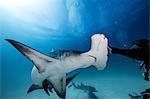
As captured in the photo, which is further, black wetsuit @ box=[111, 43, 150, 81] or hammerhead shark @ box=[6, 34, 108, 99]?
black wetsuit @ box=[111, 43, 150, 81]

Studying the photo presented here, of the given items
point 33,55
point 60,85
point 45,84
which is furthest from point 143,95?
point 33,55

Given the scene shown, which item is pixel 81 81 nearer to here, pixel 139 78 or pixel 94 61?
pixel 94 61

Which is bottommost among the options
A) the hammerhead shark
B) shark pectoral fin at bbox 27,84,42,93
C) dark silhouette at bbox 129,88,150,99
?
dark silhouette at bbox 129,88,150,99

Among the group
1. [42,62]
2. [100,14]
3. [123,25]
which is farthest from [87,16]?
[42,62]

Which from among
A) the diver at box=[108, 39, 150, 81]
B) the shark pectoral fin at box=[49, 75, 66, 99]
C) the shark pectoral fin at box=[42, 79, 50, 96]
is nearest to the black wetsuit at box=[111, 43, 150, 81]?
the diver at box=[108, 39, 150, 81]

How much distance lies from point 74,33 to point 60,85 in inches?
15.7

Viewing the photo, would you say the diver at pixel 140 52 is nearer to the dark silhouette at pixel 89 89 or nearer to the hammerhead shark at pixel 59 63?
the hammerhead shark at pixel 59 63

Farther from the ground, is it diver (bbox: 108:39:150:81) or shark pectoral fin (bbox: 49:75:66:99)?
diver (bbox: 108:39:150:81)

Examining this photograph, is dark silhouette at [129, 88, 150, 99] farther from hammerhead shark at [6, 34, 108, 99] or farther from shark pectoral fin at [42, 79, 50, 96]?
shark pectoral fin at [42, 79, 50, 96]

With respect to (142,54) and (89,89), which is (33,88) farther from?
(142,54)

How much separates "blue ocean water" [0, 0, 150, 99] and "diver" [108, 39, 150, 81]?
3cm

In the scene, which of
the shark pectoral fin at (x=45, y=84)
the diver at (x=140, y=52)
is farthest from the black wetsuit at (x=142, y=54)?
the shark pectoral fin at (x=45, y=84)

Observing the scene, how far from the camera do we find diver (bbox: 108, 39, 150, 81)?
2496 millimetres

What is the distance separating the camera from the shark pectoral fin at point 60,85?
7.93 ft
